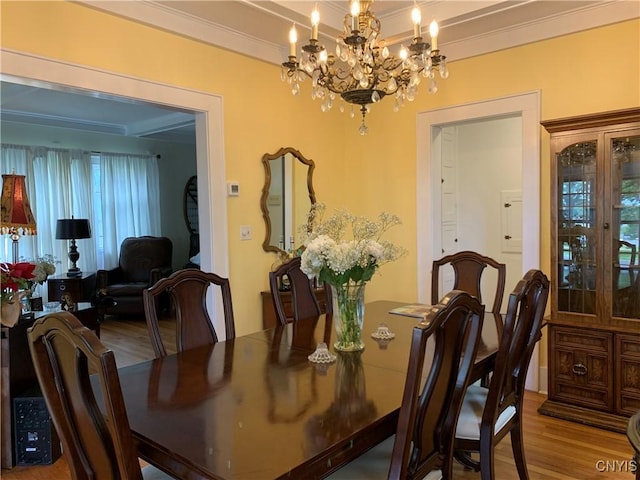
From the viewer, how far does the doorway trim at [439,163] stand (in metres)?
3.58

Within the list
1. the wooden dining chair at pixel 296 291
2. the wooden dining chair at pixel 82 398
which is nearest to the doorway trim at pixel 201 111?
the wooden dining chair at pixel 296 291

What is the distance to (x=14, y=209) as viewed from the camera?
321 centimetres

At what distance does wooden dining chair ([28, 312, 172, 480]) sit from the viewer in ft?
3.72

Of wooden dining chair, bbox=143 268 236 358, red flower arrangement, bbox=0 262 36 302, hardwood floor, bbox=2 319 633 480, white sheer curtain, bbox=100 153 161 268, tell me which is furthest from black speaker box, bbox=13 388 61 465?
white sheer curtain, bbox=100 153 161 268

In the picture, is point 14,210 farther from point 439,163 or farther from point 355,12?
point 439,163

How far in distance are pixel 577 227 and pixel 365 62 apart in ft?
6.24

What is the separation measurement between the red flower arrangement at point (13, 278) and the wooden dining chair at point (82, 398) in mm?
1580

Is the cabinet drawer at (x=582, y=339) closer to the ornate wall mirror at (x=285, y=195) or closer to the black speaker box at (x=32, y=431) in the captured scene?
the ornate wall mirror at (x=285, y=195)

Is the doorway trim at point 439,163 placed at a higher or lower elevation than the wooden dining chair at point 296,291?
higher

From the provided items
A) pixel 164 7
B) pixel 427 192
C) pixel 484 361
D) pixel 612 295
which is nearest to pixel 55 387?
pixel 484 361

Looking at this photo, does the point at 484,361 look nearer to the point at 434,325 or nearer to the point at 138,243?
the point at 434,325

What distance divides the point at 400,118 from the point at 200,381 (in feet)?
10.6

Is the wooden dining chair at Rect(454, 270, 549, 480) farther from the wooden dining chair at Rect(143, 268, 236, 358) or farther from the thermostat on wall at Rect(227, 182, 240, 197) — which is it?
the thermostat on wall at Rect(227, 182, 240, 197)

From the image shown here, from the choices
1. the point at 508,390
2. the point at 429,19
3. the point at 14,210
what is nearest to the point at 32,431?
the point at 14,210
